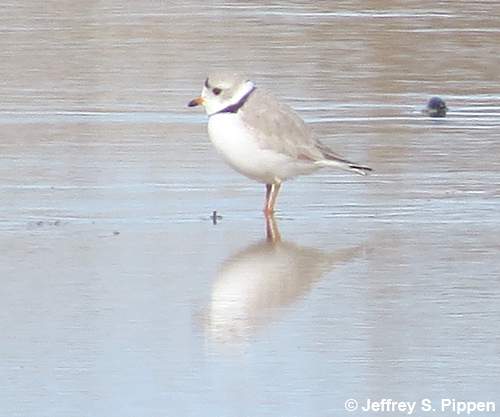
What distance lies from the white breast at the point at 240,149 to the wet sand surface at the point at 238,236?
0.20 meters

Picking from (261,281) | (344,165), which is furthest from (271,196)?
(261,281)

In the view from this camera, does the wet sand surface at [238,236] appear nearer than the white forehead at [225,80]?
Yes

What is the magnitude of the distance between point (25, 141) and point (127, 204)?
5.48 ft

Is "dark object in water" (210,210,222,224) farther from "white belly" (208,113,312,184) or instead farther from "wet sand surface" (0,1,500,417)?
"white belly" (208,113,312,184)

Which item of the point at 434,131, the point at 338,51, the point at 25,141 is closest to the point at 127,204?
the point at 25,141

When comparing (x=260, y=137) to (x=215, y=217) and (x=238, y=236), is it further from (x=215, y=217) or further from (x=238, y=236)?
(x=238, y=236)

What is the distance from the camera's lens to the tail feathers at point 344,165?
8.12m

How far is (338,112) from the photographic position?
1047cm

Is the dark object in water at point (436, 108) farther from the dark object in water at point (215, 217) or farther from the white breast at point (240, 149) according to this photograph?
the dark object in water at point (215, 217)

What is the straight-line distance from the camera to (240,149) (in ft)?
25.9

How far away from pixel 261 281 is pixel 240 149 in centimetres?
132

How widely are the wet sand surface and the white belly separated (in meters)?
0.18

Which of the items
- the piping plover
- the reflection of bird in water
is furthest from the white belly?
the reflection of bird in water

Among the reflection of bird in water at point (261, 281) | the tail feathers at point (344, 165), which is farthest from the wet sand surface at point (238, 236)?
the tail feathers at point (344, 165)
